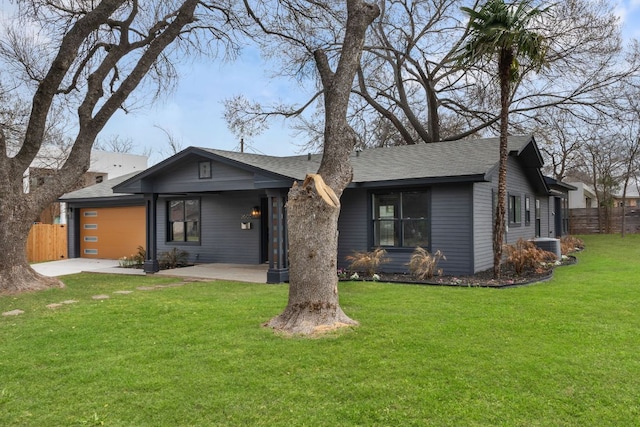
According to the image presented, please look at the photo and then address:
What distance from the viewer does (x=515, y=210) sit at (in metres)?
13.5

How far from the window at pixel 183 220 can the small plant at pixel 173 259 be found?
648mm

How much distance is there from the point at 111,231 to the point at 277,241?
8.71 meters

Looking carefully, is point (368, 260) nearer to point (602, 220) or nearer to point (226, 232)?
point (226, 232)

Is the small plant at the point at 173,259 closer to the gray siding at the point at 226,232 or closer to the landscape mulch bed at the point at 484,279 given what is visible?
the gray siding at the point at 226,232

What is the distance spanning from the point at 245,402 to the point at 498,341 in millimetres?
2864

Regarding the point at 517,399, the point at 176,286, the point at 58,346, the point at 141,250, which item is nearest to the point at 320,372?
the point at 517,399

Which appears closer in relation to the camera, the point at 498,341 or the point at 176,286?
the point at 498,341

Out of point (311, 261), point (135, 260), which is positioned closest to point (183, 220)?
Answer: point (135, 260)

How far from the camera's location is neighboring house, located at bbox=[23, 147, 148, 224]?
24.6m

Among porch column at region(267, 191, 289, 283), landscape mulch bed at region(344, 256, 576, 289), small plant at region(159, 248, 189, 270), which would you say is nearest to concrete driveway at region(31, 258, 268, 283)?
porch column at region(267, 191, 289, 283)

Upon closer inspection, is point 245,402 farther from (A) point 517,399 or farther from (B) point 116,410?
(A) point 517,399

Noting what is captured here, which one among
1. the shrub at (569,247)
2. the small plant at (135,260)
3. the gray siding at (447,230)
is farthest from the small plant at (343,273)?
the shrub at (569,247)

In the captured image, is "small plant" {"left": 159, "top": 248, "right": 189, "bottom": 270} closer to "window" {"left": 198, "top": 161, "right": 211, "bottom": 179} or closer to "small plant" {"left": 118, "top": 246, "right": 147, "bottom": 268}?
"small plant" {"left": 118, "top": 246, "right": 147, "bottom": 268}

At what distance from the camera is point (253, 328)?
565 centimetres
